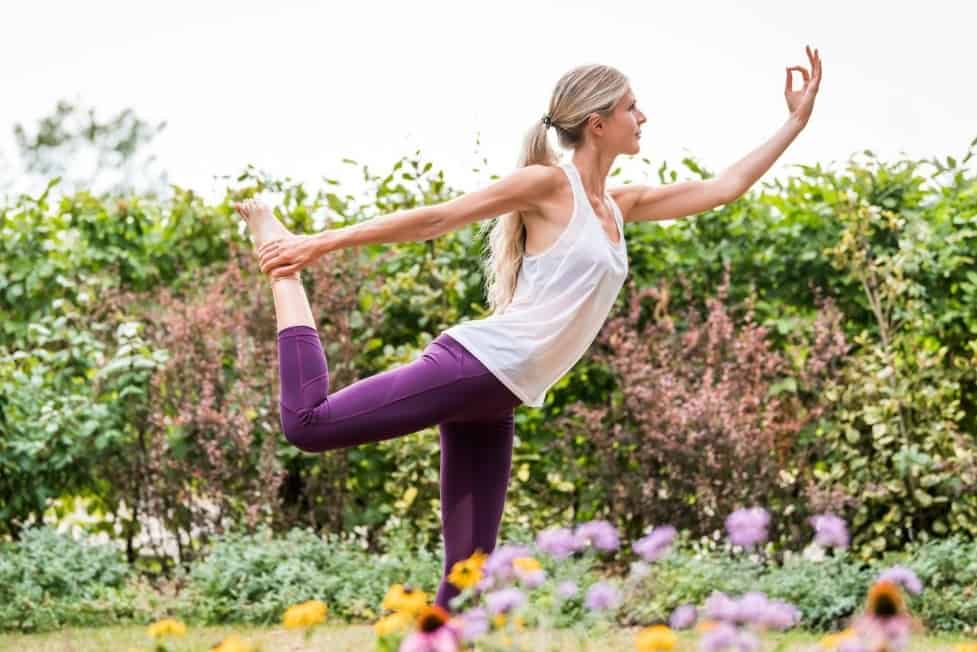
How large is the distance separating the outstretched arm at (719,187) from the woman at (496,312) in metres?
0.12

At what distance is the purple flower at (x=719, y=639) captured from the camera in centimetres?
184

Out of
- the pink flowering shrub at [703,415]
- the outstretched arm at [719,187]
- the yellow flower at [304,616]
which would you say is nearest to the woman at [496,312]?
the outstretched arm at [719,187]

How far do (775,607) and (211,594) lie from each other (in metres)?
3.82

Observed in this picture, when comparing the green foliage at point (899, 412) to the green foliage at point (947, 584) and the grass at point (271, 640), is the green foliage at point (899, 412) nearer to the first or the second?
the green foliage at point (947, 584)

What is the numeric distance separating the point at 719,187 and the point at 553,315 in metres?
0.84

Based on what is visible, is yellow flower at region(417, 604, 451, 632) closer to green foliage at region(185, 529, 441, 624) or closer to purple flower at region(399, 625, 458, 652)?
purple flower at region(399, 625, 458, 652)

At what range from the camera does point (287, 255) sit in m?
3.54

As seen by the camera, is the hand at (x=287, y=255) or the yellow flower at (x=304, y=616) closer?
the yellow flower at (x=304, y=616)

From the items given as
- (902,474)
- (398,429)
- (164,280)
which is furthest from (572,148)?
(164,280)

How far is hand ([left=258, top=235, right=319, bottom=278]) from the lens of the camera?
3521mm

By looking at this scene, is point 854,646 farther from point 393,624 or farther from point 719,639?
point 393,624

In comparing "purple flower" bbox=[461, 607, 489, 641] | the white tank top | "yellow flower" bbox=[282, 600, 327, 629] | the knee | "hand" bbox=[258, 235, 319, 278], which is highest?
"hand" bbox=[258, 235, 319, 278]

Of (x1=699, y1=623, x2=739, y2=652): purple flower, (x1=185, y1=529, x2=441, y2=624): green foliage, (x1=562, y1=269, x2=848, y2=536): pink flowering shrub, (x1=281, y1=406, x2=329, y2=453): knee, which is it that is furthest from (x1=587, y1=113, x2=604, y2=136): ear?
(x1=185, y1=529, x2=441, y2=624): green foliage

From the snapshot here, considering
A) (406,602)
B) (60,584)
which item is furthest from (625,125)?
(60,584)
